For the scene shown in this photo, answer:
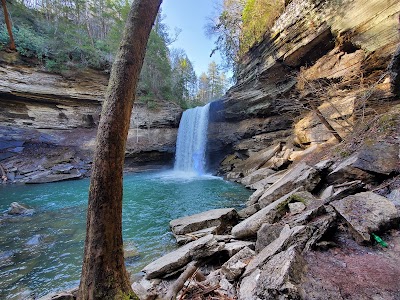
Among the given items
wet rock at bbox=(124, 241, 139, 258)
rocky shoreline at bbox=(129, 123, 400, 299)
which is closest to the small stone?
rocky shoreline at bbox=(129, 123, 400, 299)

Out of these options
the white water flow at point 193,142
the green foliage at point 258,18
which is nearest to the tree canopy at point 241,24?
the green foliage at point 258,18

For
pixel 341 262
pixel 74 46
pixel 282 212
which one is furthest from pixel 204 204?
pixel 74 46

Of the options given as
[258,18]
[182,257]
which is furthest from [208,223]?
[258,18]

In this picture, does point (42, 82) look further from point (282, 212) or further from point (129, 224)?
point (282, 212)

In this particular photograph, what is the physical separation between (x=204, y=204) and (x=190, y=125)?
12055 mm

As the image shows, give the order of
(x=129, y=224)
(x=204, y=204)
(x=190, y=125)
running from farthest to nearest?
(x=190, y=125), (x=204, y=204), (x=129, y=224)

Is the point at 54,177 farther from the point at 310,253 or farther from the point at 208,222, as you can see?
the point at 310,253

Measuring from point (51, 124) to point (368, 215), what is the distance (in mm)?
18786

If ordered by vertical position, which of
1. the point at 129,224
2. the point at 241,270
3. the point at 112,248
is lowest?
the point at 129,224

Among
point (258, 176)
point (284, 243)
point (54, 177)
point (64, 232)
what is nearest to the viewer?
point (284, 243)

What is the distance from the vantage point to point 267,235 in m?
3.02

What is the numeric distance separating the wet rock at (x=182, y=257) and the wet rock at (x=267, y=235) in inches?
27.3

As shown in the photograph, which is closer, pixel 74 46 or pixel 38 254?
pixel 38 254

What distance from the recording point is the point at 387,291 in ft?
5.02
